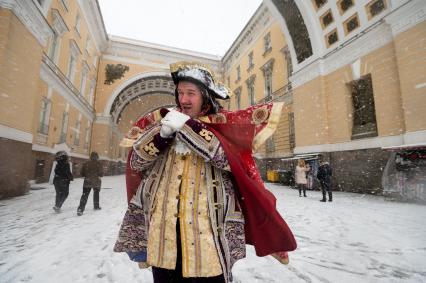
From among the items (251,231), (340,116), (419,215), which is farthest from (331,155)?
(251,231)

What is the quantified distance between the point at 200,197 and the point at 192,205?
0.06 m

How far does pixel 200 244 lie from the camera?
118cm

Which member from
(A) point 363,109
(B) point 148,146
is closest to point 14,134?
(B) point 148,146

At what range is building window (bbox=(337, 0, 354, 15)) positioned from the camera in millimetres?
9905

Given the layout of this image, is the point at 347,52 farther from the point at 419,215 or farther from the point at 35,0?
the point at 35,0

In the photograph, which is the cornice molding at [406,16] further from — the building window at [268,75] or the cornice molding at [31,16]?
the cornice molding at [31,16]

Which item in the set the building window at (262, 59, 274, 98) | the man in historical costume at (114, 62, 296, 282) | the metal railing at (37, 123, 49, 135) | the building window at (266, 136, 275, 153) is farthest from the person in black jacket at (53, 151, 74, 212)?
the building window at (262, 59, 274, 98)

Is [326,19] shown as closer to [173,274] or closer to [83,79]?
[173,274]

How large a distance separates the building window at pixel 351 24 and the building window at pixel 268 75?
7.03 metres

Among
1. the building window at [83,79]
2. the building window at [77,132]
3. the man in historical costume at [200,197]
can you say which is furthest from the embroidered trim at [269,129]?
the building window at [83,79]

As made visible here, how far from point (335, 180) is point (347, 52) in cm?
577

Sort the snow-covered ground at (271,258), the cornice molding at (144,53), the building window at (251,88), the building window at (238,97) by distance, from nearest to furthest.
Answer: the snow-covered ground at (271,258) → the building window at (251,88) → the cornice molding at (144,53) → the building window at (238,97)

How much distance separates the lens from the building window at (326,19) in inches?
428

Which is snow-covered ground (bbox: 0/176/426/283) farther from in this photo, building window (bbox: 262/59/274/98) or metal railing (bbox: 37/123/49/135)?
building window (bbox: 262/59/274/98)
